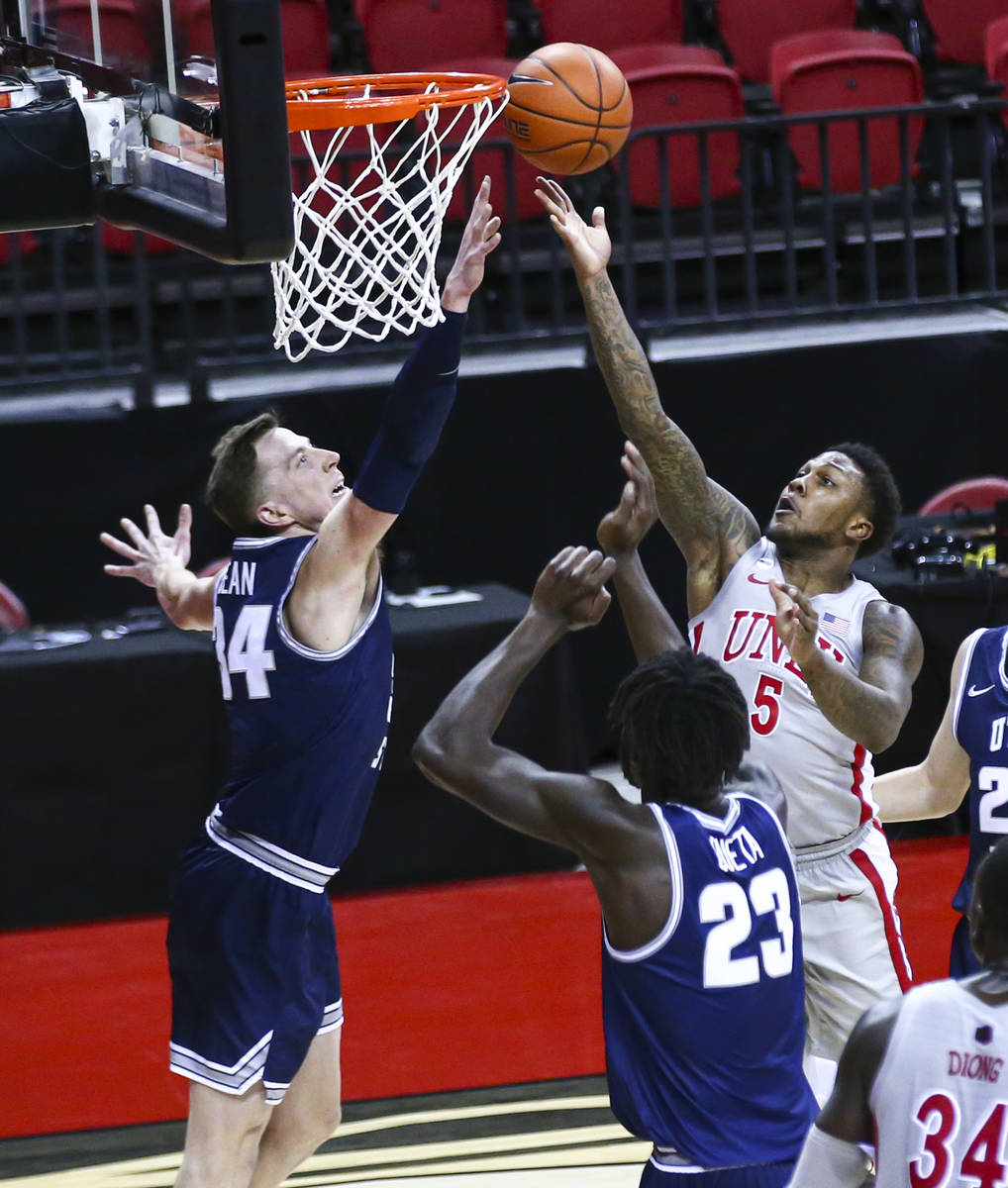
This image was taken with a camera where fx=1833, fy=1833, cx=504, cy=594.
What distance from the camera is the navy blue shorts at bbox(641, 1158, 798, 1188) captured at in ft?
9.98

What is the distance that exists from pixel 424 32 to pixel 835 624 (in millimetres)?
6524

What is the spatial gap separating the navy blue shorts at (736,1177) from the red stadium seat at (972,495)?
566cm

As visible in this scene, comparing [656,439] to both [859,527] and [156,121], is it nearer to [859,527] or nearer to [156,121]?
[859,527]

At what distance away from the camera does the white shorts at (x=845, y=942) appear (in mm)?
4391

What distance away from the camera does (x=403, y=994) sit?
599cm

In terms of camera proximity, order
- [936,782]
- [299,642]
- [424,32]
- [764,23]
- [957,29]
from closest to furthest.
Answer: [299,642] → [936,782] → [424,32] → [764,23] → [957,29]

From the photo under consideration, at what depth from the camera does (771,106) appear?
34.3ft

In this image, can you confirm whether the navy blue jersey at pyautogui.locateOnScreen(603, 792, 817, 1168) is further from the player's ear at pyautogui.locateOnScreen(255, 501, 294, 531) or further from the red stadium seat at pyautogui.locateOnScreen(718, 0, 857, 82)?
the red stadium seat at pyautogui.locateOnScreen(718, 0, 857, 82)

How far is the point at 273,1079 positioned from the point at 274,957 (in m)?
0.26

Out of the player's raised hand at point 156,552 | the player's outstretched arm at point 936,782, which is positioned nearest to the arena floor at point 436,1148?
the player's outstretched arm at point 936,782

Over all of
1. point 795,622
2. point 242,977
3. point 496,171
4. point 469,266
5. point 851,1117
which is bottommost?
point 242,977

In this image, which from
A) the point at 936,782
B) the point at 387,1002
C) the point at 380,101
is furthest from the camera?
the point at 387,1002

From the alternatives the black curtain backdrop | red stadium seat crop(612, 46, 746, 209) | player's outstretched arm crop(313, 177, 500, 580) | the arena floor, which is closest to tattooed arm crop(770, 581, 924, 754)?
player's outstretched arm crop(313, 177, 500, 580)

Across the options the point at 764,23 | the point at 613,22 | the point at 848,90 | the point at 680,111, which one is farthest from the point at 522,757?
the point at 764,23
